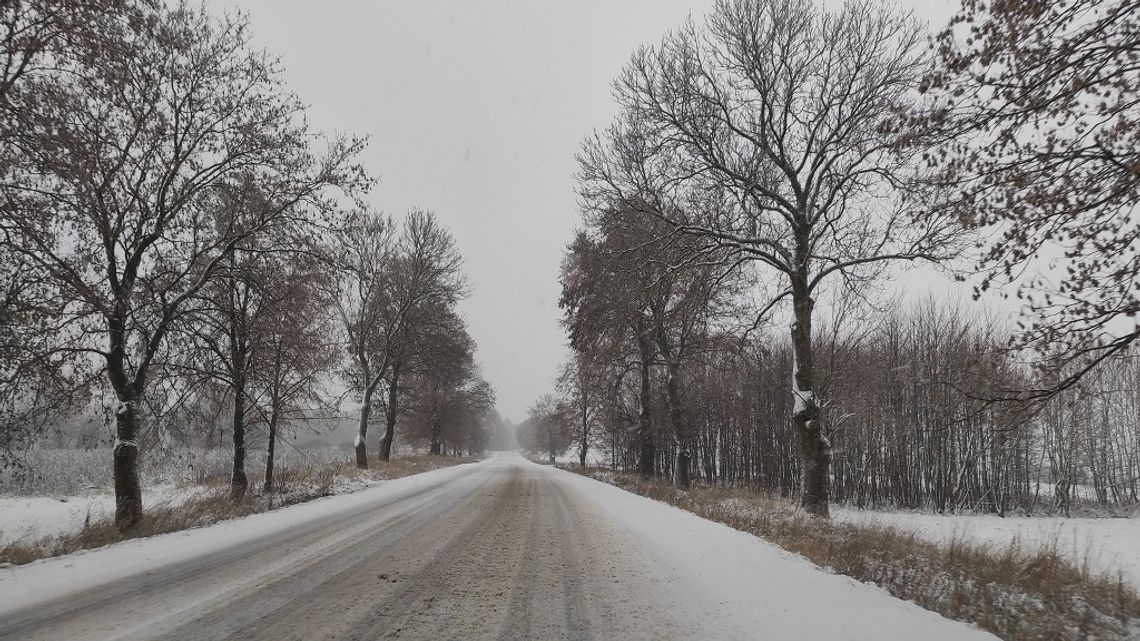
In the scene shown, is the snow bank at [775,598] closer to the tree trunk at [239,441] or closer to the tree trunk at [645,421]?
the tree trunk at [239,441]

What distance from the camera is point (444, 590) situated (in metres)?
4.31

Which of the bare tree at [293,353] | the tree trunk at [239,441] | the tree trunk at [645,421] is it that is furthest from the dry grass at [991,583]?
the tree trunk at [645,421]

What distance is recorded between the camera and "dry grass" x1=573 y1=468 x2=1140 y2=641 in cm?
407

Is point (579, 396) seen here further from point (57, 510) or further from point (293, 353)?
point (57, 510)

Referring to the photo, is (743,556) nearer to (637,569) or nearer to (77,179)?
(637,569)

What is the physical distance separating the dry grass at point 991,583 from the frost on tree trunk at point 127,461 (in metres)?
10.0

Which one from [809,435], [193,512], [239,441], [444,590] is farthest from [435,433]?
[444,590]

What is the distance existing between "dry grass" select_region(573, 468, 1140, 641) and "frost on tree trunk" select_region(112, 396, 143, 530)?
1001 cm

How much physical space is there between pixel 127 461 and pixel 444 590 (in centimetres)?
738

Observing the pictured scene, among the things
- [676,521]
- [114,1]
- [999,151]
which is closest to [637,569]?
[676,521]

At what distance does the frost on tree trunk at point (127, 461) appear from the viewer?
795 centimetres

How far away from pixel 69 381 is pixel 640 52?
12.1 m

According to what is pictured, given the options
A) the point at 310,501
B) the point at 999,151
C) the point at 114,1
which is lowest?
the point at 310,501

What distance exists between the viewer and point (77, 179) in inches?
258
